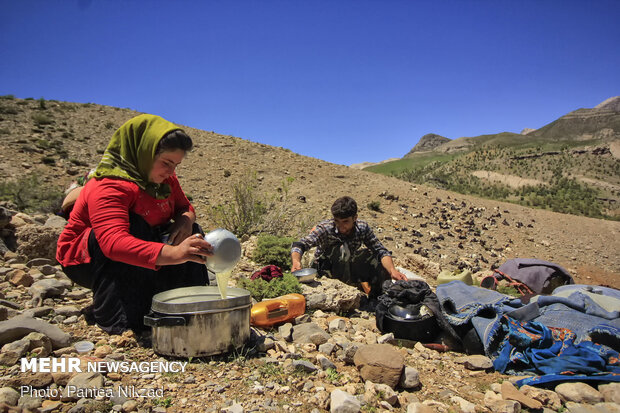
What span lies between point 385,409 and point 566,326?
5.42 feet

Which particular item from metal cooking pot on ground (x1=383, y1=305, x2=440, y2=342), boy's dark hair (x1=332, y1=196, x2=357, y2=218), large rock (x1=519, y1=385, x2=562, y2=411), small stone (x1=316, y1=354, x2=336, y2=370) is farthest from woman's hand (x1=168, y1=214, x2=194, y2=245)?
large rock (x1=519, y1=385, x2=562, y2=411)

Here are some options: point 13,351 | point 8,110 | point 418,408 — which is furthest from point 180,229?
point 8,110

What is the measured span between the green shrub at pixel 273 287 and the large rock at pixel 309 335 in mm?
503

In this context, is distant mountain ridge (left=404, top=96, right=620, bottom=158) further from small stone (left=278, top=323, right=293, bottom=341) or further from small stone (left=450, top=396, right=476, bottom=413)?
small stone (left=450, top=396, right=476, bottom=413)

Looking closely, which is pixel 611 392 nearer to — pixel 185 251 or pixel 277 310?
pixel 277 310

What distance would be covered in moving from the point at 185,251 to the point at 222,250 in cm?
20

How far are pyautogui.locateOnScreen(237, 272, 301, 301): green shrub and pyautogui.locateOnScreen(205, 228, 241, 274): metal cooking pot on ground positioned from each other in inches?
45.6

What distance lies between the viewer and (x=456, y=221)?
1052cm

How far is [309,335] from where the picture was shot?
2729 mm

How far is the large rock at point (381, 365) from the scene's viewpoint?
2133mm

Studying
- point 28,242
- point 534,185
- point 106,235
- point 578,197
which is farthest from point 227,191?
point 534,185

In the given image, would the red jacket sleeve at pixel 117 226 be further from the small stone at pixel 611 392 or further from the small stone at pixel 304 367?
the small stone at pixel 611 392

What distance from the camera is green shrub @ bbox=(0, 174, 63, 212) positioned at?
309 inches

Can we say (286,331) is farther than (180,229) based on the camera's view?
Yes
